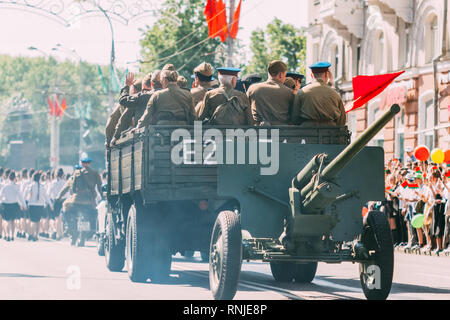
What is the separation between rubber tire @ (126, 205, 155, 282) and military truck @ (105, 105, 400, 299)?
12 mm

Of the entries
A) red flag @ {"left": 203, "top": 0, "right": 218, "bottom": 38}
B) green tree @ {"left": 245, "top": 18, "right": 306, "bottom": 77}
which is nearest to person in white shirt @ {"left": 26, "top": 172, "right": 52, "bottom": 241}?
red flag @ {"left": 203, "top": 0, "right": 218, "bottom": 38}

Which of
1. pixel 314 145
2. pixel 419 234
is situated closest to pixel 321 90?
pixel 314 145

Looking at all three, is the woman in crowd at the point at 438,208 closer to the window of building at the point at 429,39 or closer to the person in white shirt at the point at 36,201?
the person in white shirt at the point at 36,201

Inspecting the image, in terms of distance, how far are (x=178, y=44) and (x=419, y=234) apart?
33910 millimetres

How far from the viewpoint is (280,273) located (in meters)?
15.2

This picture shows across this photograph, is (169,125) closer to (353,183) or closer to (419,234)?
(353,183)

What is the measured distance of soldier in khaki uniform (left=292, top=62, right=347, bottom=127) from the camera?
13.2m

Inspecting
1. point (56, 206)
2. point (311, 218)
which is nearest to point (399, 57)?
point (56, 206)

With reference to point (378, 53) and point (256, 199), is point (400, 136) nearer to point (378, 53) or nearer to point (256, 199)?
point (378, 53)

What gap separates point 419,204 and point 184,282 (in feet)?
34.5

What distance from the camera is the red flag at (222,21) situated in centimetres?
3566

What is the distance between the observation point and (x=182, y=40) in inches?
2240

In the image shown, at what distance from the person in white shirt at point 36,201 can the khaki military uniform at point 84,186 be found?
530 centimetres

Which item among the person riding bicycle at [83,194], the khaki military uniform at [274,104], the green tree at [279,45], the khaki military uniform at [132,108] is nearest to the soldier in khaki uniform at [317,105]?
the khaki military uniform at [274,104]
